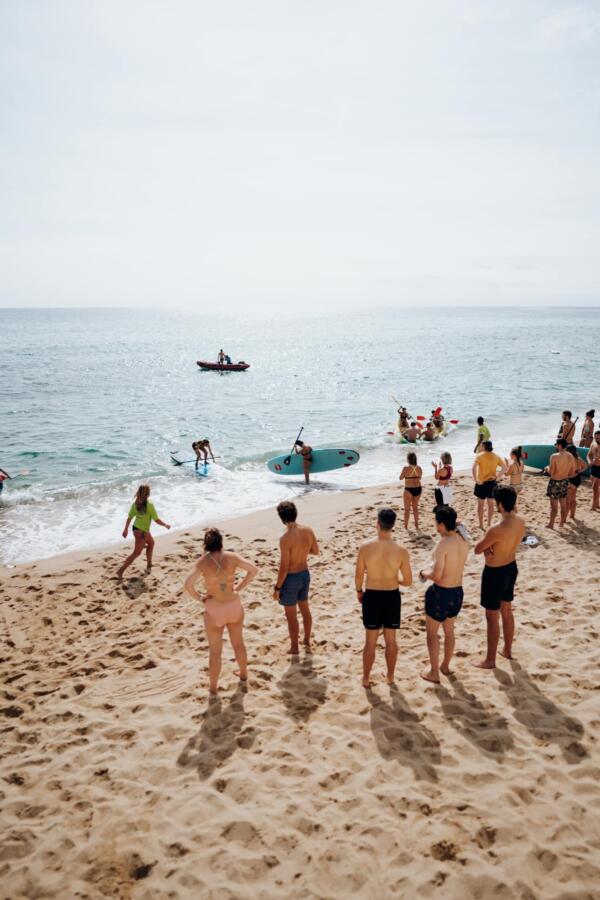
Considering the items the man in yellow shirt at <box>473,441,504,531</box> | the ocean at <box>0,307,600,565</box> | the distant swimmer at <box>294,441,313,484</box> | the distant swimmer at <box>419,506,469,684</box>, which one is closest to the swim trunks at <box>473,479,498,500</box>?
the man in yellow shirt at <box>473,441,504,531</box>

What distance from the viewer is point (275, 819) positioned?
3.75 meters

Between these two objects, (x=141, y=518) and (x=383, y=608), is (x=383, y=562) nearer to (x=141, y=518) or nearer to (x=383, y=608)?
(x=383, y=608)

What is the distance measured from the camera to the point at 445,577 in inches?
193

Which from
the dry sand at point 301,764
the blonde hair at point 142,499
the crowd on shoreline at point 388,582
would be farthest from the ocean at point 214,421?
the crowd on shoreline at point 388,582

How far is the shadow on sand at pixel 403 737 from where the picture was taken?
4.19 m

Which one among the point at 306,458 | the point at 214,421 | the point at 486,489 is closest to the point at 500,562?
the point at 486,489

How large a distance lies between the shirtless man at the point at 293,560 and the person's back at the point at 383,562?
74 centimetres

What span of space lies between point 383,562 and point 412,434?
1639 cm

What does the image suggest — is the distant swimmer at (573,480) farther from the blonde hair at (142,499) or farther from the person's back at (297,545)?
the blonde hair at (142,499)

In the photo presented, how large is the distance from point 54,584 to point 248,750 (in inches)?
227

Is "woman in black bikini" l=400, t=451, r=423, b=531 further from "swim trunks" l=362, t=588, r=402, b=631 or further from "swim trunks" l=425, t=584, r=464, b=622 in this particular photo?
"swim trunks" l=362, t=588, r=402, b=631

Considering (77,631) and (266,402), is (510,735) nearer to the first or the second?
(77,631)

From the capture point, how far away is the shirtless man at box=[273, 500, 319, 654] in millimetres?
5379

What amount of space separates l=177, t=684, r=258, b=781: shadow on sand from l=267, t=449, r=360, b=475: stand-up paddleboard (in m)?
11.3
